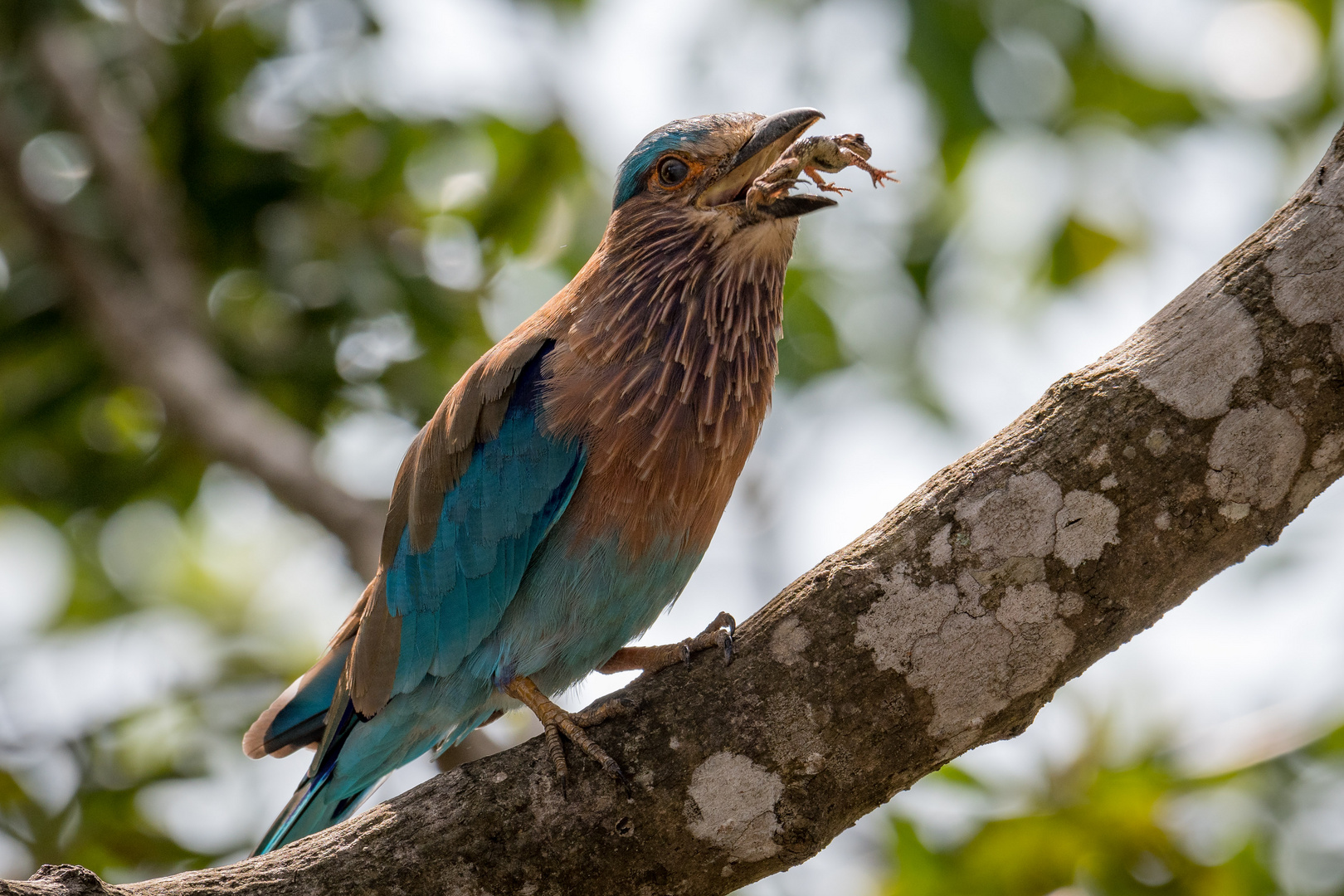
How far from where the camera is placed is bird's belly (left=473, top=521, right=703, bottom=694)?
3.19 meters

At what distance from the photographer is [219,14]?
20.5 ft

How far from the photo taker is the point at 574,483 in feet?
10.6

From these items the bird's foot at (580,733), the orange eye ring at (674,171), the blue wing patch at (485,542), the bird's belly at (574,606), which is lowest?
the bird's foot at (580,733)

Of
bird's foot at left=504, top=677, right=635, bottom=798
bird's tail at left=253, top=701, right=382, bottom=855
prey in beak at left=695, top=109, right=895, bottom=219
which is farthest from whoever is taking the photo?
bird's tail at left=253, top=701, right=382, bottom=855

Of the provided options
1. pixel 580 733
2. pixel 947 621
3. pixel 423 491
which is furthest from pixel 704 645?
pixel 423 491

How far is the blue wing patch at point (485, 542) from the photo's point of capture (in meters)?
3.27

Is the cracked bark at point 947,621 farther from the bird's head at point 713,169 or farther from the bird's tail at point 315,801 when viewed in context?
the bird's head at point 713,169

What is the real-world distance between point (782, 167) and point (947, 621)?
1.59m

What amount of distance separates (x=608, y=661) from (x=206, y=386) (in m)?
2.76

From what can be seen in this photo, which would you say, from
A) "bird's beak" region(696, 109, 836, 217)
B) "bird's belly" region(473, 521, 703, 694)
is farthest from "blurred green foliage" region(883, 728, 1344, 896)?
"bird's beak" region(696, 109, 836, 217)

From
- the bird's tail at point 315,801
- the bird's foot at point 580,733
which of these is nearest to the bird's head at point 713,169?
the bird's foot at point 580,733

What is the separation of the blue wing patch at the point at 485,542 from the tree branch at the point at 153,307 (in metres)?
1.37

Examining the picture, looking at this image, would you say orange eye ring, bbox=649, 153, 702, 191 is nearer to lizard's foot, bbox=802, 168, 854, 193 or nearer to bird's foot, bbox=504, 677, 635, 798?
lizard's foot, bbox=802, 168, 854, 193

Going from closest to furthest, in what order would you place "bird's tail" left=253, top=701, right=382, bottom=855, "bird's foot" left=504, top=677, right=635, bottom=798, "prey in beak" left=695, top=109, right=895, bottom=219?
1. "bird's foot" left=504, top=677, right=635, bottom=798
2. "prey in beak" left=695, top=109, right=895, bottom=219
3. "bird's tail" left=253, top=701, right=382, bottom=855
